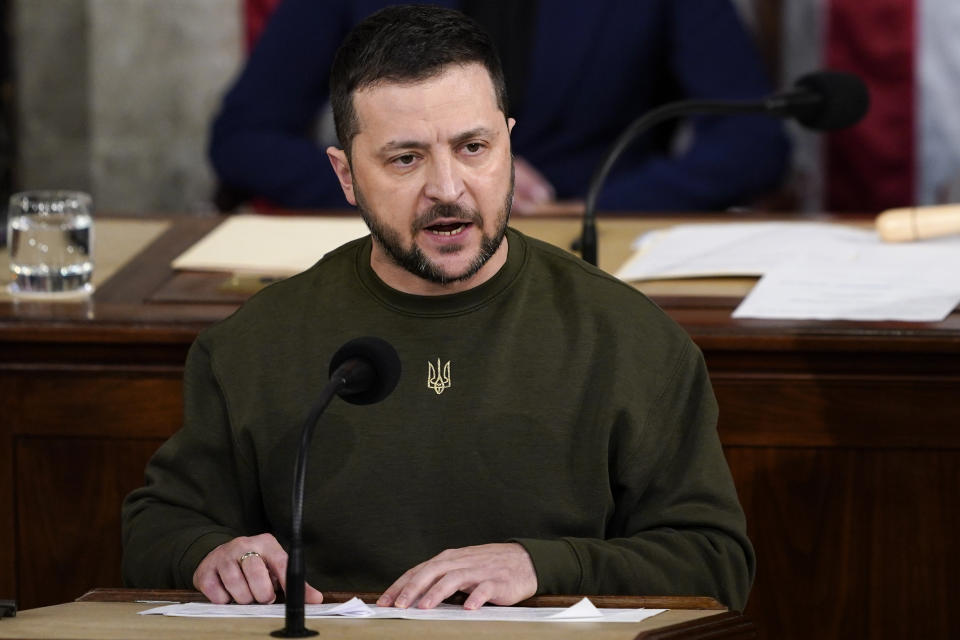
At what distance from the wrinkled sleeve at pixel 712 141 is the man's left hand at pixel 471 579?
179 centimetres

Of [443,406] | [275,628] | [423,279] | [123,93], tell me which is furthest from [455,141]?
[123,93]

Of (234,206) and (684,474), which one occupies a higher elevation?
(234,206)

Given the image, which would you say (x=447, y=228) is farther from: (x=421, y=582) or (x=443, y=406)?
(x=421, y=582)

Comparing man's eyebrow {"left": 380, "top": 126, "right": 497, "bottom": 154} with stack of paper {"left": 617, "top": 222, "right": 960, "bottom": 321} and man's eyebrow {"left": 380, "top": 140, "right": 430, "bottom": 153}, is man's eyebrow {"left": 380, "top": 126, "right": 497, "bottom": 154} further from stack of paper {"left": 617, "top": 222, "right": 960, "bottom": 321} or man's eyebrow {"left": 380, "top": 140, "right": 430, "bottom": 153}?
stack of paper {"left": 617, "top": 222, "right": 960, "bottom": 321}

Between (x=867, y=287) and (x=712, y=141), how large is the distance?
1264 mm

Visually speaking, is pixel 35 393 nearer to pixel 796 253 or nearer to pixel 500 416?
pixel 500 416

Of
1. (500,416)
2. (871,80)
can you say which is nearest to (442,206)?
(500,416)

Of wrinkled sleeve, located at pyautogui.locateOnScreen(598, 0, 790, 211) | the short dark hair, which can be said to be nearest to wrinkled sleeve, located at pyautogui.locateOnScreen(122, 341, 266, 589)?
the short dark hair

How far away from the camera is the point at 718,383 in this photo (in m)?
2.08

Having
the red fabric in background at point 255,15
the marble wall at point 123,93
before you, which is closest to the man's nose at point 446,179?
the red fabric in background at point 255,15

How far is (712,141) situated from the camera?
3.41m

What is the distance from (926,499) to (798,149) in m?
2.20

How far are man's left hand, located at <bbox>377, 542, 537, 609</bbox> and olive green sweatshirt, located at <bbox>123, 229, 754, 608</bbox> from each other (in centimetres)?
15

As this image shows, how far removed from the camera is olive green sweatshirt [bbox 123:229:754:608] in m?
1.68
